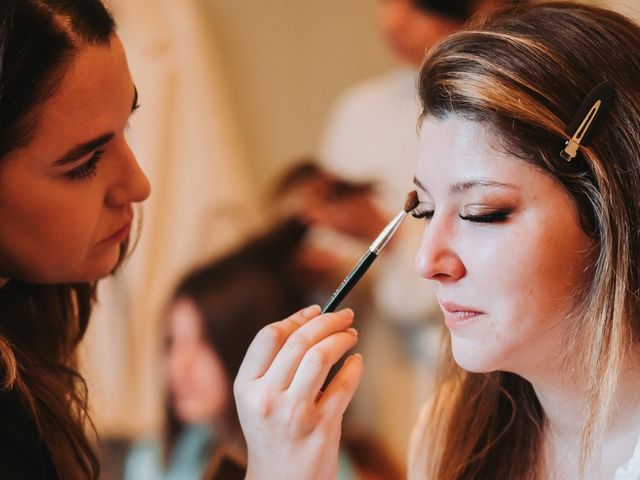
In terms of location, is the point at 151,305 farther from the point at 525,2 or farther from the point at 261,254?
the point at 525,2

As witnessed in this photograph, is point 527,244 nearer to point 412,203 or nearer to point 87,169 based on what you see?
point 412,203

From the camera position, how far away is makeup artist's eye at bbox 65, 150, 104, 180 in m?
0.83

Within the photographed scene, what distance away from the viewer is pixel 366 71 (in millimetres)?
2242

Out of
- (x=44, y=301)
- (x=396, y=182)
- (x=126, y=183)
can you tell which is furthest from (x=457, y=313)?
(x=396, y=182)

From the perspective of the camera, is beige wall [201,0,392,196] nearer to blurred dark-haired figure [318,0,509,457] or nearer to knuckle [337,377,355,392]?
blurred dark-haired figure [318,0,509,457]

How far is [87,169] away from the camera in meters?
0.84

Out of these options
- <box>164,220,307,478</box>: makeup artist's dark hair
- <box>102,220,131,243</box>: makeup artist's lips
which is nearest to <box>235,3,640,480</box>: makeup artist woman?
<box>102,220,131,243</box>: makeup artist's lips

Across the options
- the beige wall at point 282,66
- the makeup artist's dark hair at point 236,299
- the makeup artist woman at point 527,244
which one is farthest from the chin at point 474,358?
the beige wall at point 282,66

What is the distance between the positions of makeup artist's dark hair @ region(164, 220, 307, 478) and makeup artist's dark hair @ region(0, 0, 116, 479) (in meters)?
0.90

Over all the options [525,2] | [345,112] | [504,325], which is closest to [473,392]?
[504,325]

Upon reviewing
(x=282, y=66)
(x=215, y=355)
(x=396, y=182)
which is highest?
(x=282, y=66)

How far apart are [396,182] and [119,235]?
1053 mm

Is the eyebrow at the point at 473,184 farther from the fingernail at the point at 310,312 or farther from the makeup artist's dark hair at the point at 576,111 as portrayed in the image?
the fingernail at the point at 310,312

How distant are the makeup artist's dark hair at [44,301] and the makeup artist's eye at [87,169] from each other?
0.19 feet
